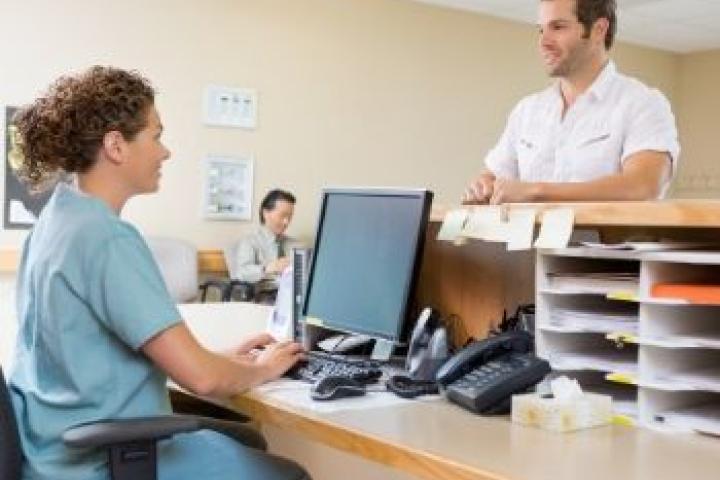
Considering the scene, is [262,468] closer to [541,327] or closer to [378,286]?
[378,286]

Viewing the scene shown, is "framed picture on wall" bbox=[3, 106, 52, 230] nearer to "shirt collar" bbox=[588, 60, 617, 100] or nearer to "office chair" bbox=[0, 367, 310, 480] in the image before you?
"shirt collar" bbox=[588, 60, 617, 100]

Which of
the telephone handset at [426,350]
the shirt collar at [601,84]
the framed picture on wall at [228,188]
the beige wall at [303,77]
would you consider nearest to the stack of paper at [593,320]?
the telephone handset at [426,350]

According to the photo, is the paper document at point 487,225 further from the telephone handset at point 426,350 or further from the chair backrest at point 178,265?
the chair backrest at point 178,265

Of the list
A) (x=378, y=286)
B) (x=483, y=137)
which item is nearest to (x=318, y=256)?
(x=378, y=286)

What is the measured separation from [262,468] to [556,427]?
554mm

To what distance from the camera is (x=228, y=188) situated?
19.0 feet

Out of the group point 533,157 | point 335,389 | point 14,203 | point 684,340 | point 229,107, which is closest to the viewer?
point 684,340

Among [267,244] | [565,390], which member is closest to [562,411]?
[565,390]

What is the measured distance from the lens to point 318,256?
2.01 m

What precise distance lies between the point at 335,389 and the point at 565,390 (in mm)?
398

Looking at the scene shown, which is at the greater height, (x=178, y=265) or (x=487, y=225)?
(x=487, y=225)

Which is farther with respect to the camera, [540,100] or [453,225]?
[540,100]

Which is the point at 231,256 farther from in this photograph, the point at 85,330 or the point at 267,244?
the point at 85,330

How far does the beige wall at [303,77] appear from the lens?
17.4 feet
